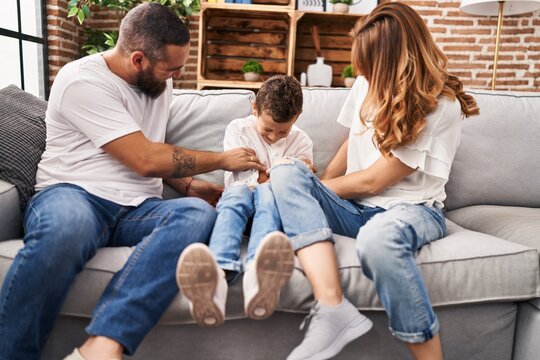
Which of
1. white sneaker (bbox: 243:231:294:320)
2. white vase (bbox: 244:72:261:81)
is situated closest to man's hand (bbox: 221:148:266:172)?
white sneaker (bbox: 243:231:294:320)

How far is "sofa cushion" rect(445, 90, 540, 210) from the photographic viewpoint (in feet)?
6.02

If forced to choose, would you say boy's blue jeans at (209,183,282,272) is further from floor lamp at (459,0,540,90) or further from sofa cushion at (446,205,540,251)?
floor lamp at (459,0,540,90)

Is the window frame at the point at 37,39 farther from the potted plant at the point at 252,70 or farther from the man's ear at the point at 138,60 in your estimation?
the man's ear at the point at 138,60

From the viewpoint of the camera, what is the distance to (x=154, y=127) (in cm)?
158

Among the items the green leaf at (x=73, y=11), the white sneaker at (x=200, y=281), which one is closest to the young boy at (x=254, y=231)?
the white sneaker at (x=200, y=281)

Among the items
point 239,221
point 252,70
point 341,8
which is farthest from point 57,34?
point 239,221

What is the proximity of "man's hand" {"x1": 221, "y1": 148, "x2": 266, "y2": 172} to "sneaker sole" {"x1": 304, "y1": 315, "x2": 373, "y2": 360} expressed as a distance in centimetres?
60

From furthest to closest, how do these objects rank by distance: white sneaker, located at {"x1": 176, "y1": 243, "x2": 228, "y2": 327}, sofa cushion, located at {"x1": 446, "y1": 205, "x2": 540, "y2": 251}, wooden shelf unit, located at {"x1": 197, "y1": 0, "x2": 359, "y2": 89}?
1. wooden shelf unit, located at {"x1": 197, "y1": 0, "x2": 359, "y2": 89}
2. sofa cushion, located at {"x1": 446, "y1": 205, "x2": 540, "y2": 251}
3. white sneaker, located at {"x1": 176, "y1": 243, "x2": 228, "y2": 327}

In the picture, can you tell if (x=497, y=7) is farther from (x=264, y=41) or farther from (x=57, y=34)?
(x=57, y=34)

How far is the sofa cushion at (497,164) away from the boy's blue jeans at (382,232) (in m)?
0.48

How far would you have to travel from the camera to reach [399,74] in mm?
1363

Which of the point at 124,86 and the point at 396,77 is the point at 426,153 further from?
the point at 124,86

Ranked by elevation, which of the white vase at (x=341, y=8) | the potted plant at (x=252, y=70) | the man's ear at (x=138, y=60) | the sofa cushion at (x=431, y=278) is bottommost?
the sofa cushion at (x=431, y=278)

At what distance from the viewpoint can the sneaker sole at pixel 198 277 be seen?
3.29ft
